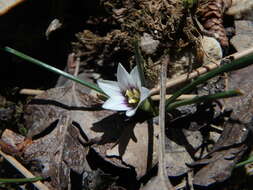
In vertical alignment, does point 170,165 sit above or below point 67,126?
below

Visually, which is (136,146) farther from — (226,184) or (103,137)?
(226,184)

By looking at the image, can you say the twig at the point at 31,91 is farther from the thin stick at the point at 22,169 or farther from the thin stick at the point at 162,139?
the thin stick at the point at 162,139

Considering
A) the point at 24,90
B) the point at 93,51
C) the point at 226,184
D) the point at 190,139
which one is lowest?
the point at 226,184

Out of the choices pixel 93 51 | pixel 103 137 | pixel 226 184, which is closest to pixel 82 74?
pixel 93 51

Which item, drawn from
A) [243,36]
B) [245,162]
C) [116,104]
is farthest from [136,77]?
[243,36]

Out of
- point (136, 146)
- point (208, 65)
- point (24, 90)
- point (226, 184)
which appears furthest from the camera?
point (24, 90)

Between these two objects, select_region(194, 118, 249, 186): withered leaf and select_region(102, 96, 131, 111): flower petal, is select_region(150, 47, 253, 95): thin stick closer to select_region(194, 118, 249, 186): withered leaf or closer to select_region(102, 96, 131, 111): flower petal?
select_region(102, 96, 131, 111): flower petal
